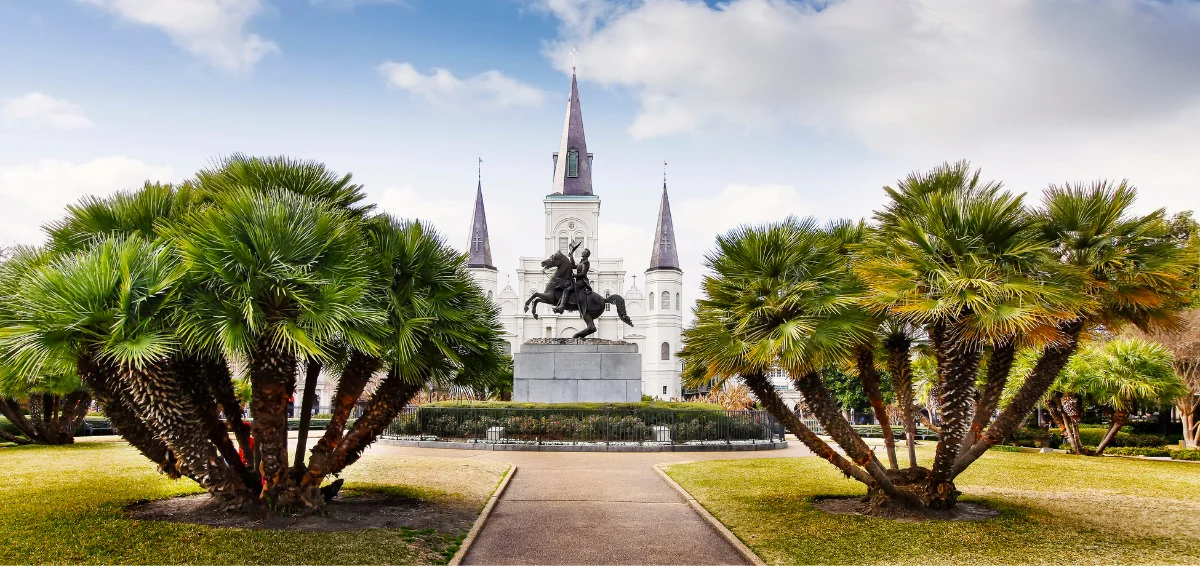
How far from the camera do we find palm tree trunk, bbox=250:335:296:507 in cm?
903

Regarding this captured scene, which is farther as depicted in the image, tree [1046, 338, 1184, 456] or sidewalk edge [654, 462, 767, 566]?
tree [1046, 338, 1184, 456]

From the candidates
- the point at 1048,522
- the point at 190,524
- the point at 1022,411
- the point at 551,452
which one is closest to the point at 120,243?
the point at 190,524

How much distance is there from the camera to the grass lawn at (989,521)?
8398 mm

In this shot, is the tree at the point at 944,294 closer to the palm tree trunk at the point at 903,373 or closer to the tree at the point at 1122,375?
the palm tree trunk at the point at 903,373

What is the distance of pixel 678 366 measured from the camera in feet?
321

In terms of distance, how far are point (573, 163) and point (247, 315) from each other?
8720cm

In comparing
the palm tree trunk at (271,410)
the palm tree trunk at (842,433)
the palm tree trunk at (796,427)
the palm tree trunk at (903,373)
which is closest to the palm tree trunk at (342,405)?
the palm tree trunk at (271,410)

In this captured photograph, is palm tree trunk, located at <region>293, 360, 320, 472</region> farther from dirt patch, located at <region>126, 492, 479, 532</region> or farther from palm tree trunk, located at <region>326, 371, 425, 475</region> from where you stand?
dirt patch, located at <region>126, 492, 479, 532</region>

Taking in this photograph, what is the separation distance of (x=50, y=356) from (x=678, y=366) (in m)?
91.5

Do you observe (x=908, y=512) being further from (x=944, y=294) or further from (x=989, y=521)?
(x=944, y=294)

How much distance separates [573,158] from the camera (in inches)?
3674

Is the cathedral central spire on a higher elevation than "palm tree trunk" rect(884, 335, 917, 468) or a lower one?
higher

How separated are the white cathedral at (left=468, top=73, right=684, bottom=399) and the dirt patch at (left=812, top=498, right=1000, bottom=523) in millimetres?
81480

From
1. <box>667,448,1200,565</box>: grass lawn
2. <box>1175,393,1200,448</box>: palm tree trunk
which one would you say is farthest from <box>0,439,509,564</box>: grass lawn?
<box>1175,393,1200,448</box>: palm tree trunk
